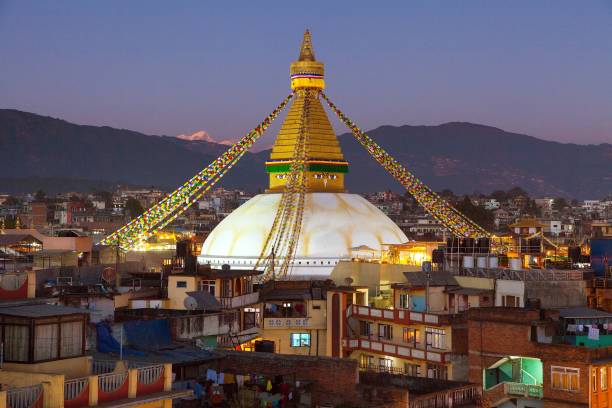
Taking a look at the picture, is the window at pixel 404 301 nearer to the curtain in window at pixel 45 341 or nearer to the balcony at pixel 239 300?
the balcony at pixel 239 300

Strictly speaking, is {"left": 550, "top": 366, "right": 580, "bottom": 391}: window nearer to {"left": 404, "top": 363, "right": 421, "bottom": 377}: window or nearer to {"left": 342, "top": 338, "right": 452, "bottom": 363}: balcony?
{"left": 342, "top": 338, "right": 452, "bottom": 363}: balcony

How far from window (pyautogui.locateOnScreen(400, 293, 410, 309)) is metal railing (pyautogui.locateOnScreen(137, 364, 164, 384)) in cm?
2461

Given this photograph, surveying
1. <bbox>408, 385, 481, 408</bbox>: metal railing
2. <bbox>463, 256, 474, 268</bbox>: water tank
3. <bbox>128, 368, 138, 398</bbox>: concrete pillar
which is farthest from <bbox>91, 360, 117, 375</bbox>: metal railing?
<bbox>463, 256, 474, 268</bbox>: water tank

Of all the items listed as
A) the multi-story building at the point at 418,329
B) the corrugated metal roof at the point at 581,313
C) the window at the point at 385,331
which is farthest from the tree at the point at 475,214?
the corrugated metal roof at the point at 581,313

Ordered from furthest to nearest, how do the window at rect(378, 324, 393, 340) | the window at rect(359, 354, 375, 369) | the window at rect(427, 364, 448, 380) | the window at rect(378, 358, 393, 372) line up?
the window at rect(378, 324, 393, 340)
the window at rect(359, 354, 375, 369)
the window at rect(378, 358, 393, 372)
the window at rect(427, 364, 448, 380)

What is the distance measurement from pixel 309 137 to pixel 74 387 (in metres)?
45.9

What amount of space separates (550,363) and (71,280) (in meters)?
23.6

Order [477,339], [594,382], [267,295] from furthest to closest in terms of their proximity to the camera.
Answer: [267,295], [477,339], [594,382]

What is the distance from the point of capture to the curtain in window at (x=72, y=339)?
23.4 m

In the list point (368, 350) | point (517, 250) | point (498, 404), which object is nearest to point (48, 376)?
point (498, 404)

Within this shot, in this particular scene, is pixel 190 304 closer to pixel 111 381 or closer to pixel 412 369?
pixel 412 369

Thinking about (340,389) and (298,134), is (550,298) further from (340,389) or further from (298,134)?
(298,134)

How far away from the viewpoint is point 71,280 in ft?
169

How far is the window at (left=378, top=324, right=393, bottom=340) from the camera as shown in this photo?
44.8m
